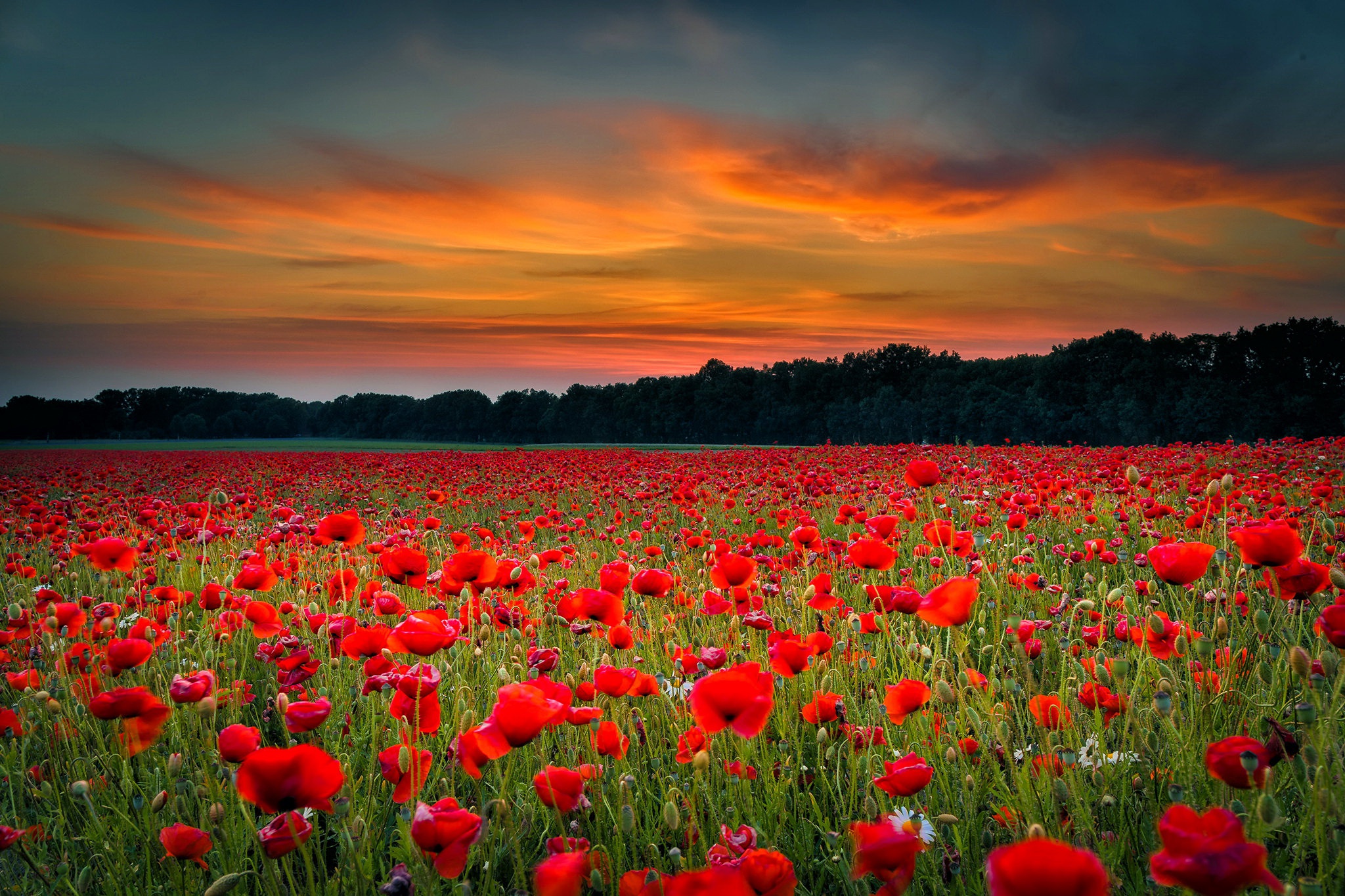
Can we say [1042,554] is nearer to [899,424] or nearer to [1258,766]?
[1258,766]

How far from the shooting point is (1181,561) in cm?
168

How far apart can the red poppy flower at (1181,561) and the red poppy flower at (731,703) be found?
1.06 m

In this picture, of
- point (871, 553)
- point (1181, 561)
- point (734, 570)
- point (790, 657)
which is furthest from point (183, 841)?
point (1181, 561)

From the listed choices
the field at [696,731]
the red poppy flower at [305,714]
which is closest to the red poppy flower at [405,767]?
the field at [696,731]

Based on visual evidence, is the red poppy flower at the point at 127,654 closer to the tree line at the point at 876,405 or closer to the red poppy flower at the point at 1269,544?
the red poppy flower at the point at 1269,544

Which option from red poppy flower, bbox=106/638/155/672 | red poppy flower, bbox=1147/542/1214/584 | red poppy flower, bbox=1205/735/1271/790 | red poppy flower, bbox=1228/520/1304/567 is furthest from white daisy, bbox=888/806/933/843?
red poppy flower, bbox=106/638/155/672

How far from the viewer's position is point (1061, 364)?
47125 millimetres

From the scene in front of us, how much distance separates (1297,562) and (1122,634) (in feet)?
1.99

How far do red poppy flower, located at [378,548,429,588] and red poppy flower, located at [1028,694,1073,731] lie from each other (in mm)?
1788

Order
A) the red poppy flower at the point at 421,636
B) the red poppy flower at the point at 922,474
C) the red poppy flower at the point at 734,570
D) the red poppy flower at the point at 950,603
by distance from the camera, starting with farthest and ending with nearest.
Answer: the red poppy flower at the point at 922,474 < the red poppy flower at the point at 734,570 < the red poppy flower at the point at 950,603 < the red poppy flower at the point at 421,636

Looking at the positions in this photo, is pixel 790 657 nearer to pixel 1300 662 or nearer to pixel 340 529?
pixel 1300 662

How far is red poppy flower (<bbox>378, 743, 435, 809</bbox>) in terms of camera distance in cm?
145

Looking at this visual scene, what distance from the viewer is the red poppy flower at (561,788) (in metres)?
1.45

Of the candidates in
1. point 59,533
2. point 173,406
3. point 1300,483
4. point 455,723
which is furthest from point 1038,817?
point 173,406
